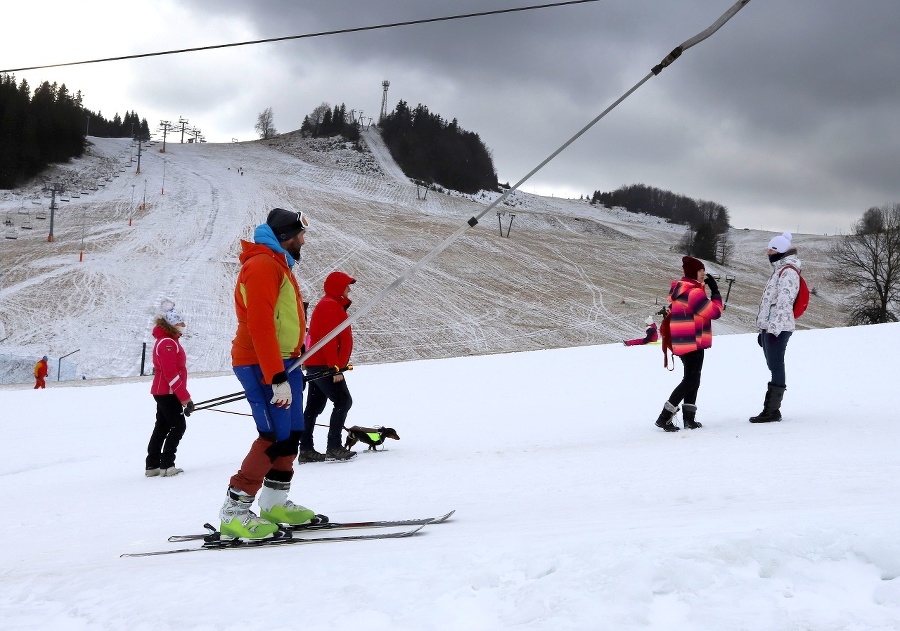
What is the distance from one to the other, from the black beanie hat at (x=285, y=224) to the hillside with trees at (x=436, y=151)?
111 metres

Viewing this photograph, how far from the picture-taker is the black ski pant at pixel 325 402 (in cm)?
816

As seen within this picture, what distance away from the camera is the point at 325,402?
838cm

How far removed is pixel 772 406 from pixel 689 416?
839mm

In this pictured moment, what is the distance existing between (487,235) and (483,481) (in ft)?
217

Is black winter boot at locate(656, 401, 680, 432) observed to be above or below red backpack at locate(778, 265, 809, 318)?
below

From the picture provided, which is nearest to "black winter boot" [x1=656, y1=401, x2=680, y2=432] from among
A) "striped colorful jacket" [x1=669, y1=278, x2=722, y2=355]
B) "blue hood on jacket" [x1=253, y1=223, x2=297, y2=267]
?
"striped colorful jacket" [x1=669, y1=278, x2=722, y2=355]

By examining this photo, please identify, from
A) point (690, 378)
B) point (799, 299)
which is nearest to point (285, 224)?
point (690, 378)

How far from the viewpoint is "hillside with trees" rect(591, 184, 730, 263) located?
8738 centimetres

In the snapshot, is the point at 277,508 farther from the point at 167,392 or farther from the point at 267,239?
the point at 167,392

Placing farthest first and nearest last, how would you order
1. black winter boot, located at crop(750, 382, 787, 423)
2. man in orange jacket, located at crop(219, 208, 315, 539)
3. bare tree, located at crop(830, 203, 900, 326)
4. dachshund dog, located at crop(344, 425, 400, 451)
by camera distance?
bare tree, located at crop(830, 203, 900, 326)
dachshund dog, located at crop(344, 425, 400, 451)
black winter boot, located at crop(750, 382, 787, 423)
man in orange jacket, located at crop(219, 208, 315, 539)

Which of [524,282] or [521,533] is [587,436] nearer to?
[521,533]

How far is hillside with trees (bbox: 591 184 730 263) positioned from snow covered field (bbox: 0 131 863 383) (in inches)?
125

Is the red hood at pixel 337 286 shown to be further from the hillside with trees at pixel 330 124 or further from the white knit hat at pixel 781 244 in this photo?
the hillside with trees at pixel 330 124

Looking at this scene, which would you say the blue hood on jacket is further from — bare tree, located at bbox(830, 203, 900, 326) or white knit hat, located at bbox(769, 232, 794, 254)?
bare tree, located at bbox(830, 203, 900, 326)
